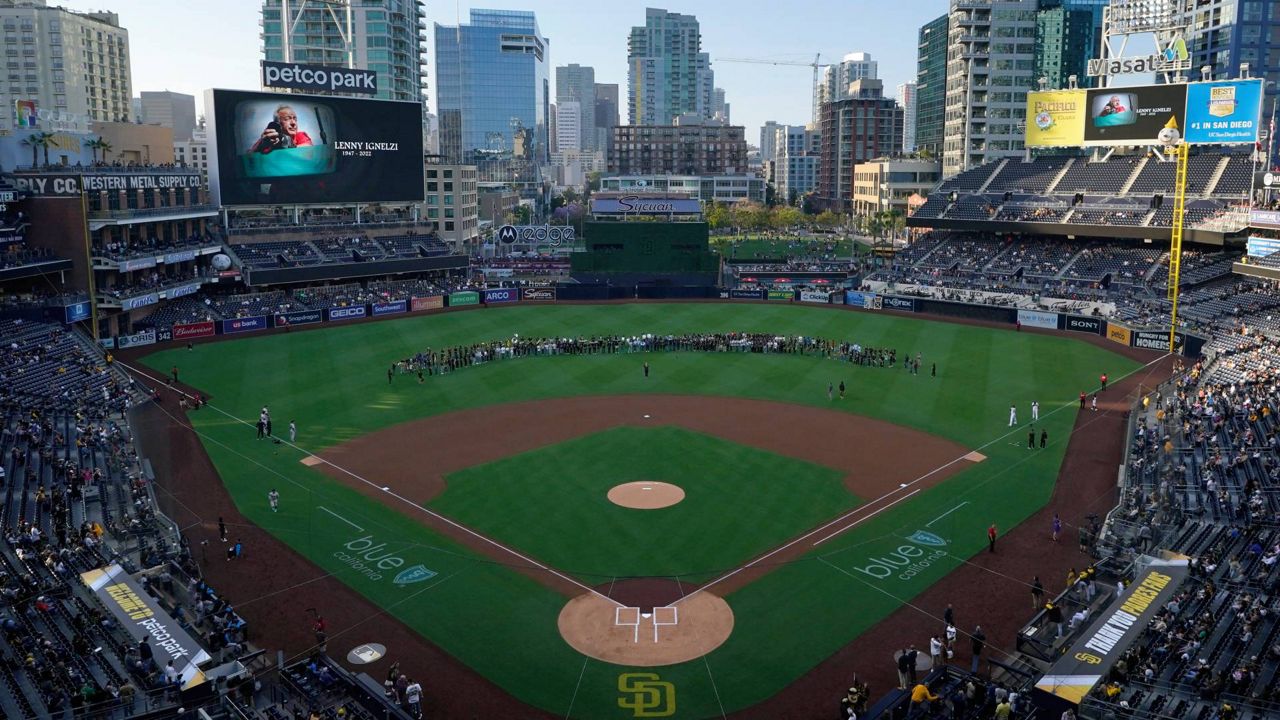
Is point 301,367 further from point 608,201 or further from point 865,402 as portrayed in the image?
point 608,201

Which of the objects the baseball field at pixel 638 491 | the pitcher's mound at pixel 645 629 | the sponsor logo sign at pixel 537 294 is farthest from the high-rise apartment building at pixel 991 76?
the pitcher's mound at pixel 645 629

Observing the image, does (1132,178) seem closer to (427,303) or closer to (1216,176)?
(1216,176)

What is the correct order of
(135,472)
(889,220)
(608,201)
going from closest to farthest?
(135,472)
(608,201)
(889,220)

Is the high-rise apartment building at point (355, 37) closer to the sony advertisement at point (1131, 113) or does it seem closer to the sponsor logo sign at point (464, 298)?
the sponsor logo sign at point (464, 298)

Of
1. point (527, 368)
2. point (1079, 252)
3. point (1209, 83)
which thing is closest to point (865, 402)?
point (527, 368)

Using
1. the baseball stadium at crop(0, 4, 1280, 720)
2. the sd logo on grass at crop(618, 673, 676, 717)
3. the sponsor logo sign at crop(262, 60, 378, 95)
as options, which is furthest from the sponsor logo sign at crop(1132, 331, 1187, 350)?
the sponsor logo sign at crop(262, 60, 378, 95)

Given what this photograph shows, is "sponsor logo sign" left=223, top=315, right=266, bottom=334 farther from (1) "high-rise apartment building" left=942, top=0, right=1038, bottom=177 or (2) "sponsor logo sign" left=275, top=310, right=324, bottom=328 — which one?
(1) "high-rise apartment building" left=942, top=0, right=1038, bottom=177
